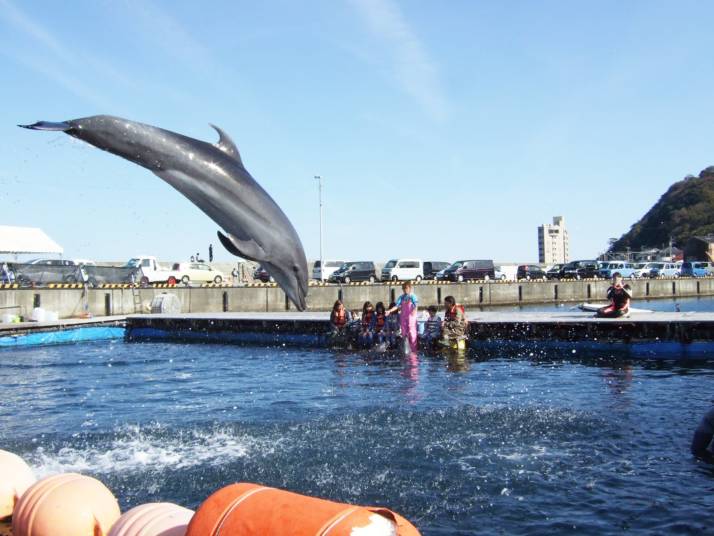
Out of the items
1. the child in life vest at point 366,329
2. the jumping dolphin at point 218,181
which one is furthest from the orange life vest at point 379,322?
the jumping dolphin at point 218,181

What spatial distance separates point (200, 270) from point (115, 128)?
45152mm

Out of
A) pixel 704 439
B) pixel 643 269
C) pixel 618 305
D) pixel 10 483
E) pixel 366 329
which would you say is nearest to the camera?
pixel 10 483

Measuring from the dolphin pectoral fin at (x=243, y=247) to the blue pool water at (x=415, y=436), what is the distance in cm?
317

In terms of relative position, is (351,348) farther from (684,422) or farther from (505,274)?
(505,274)

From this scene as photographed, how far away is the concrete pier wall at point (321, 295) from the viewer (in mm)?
34781

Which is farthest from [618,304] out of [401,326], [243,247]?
[243,247]

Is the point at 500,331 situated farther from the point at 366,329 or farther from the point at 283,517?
the point at 283,517

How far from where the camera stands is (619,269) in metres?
70.7

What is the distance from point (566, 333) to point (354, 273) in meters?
35.9

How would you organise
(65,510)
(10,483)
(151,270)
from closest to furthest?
(65,510)
(10,483)
(151,270)

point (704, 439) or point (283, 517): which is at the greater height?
point (283, 517)

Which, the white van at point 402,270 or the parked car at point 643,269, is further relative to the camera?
the parked car at point 643,269

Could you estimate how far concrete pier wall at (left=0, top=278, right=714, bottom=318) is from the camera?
34.8m

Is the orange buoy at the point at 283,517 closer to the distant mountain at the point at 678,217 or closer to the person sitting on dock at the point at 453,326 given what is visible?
the person sitting on dock at the point at 453,326
